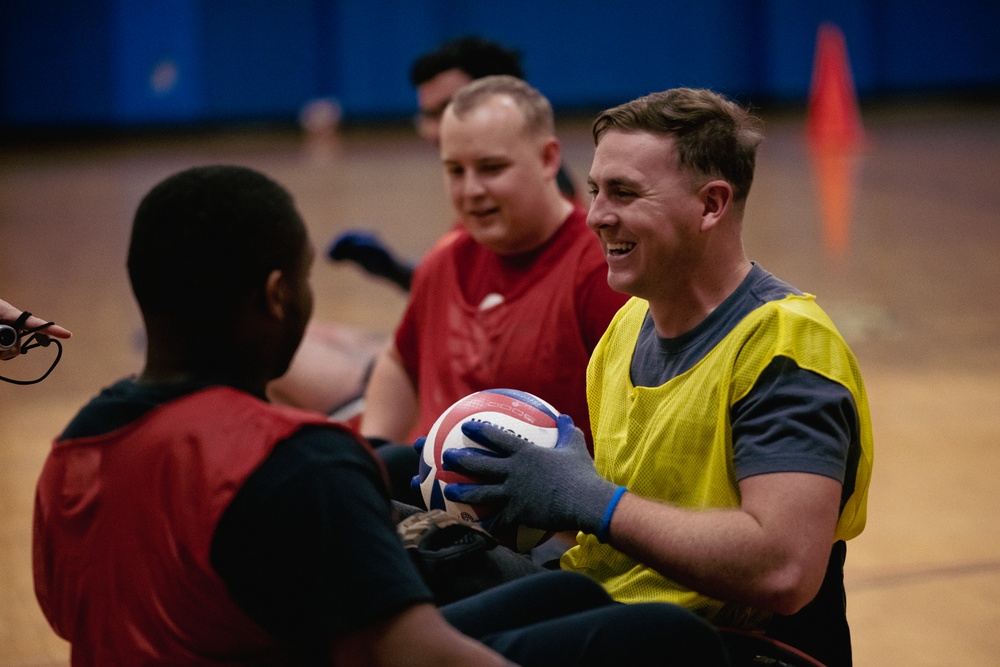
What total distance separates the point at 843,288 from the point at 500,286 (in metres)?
4.66

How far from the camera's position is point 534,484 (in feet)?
6.26

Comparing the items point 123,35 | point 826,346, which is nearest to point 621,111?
point 826,346

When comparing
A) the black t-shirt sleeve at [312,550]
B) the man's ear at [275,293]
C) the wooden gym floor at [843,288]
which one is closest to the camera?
the black t-shirt sleeve at [312,550]

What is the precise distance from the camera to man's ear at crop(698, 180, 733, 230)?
2064mm

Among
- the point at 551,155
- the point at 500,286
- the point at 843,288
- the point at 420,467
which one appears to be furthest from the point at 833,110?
the point at 420,467

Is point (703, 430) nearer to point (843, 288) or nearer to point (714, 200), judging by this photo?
point (714, 200)

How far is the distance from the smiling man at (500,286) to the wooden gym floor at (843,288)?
3.69ft

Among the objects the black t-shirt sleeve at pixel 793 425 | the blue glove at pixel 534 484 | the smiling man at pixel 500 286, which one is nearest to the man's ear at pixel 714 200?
the black t-shirt sleeve at pixel 793 425

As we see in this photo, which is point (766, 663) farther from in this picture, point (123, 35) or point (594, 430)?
point (123, 35)

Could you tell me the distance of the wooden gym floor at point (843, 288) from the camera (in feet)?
11.6

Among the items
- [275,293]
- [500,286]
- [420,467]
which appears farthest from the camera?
[500,286]

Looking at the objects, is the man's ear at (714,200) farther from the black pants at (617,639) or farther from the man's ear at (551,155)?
the man's ear at (551,155)

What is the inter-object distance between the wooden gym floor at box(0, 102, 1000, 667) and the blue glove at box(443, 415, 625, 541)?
592mm

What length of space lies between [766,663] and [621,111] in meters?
0.97
